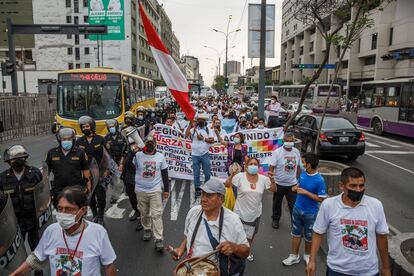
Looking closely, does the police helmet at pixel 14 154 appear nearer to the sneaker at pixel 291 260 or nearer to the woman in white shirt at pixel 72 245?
the woman in white shirt at pixel 72 245

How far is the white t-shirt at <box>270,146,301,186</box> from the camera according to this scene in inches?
244

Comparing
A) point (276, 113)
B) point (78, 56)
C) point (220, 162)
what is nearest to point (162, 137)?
point (220, 162)

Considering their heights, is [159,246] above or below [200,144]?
below

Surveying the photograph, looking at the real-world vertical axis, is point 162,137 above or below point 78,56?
below

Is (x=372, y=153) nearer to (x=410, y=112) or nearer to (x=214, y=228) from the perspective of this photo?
(x=410, y=112)

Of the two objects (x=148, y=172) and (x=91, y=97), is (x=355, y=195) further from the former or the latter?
(x=91, y=97)

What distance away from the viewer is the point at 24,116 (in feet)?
62.3

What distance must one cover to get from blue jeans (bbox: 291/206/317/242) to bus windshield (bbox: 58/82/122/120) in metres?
10.8

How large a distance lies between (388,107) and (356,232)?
17807 millimetres

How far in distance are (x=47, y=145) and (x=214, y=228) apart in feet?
48.1

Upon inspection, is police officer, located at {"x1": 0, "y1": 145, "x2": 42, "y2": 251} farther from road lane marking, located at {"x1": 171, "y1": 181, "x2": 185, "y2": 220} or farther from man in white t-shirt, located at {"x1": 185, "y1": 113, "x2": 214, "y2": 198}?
man in white t-shirt, located at {"x1": 185, "y1": 113, "x2": 214, "y2": 198}

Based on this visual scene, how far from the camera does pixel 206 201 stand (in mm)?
3121

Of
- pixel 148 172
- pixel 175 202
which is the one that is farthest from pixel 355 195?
pixel 175 202

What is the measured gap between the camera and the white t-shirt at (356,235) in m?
3.27
